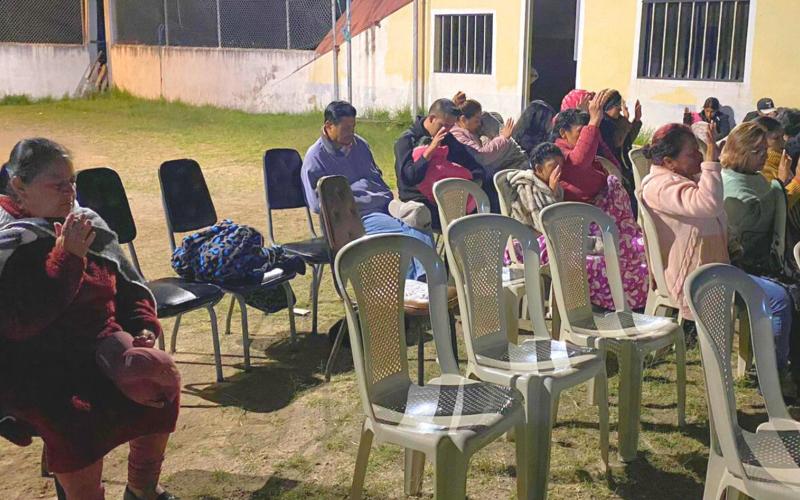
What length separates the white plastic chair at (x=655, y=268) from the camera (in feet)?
13.7

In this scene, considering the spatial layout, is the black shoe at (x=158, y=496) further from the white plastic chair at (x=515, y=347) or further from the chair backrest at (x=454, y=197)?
the chair backrest at (x=454, y=197)

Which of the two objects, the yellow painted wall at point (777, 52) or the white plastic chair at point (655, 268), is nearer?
the white plastic chair at point (655, 268)

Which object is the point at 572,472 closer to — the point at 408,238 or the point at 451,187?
the point at 408,238

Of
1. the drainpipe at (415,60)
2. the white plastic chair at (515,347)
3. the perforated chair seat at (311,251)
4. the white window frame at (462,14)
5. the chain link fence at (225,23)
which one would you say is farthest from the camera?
the chain link fence at (225,23)

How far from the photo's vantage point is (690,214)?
158 inches

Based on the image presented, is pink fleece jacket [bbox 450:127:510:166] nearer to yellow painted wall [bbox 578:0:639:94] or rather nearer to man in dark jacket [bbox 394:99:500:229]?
man in dark jacket [bbox 394:99:500:229]

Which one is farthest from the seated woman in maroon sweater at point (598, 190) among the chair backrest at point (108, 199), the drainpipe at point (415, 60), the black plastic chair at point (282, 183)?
the drainpipe at point (415, 60)

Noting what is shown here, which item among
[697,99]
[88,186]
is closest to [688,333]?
[88,186]

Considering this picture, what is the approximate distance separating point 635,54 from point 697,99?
1.16 metres

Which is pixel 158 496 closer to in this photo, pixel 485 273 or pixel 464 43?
pixel 485 273

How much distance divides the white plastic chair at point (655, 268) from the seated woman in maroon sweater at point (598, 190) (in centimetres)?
24

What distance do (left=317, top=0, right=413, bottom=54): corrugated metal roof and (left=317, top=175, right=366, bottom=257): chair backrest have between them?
36.1 feet

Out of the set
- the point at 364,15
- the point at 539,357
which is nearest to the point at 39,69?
the point at 364,15

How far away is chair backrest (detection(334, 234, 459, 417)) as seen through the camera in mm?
2828
